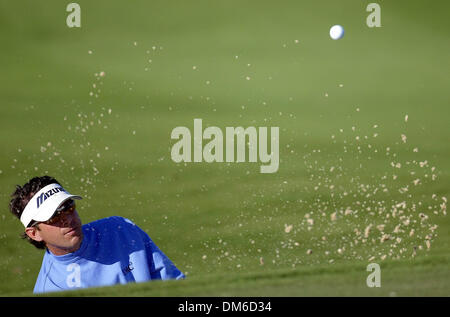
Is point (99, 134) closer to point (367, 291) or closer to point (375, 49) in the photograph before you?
point (375, 49)

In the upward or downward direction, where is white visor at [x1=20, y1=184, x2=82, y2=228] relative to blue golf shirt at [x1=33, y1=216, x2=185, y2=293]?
upward

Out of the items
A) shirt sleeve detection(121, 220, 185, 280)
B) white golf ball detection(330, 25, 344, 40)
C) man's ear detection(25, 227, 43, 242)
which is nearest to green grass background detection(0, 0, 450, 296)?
white golf ball detection(330, 25, 344, 40)

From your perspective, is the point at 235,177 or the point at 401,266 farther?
the point at 235,177

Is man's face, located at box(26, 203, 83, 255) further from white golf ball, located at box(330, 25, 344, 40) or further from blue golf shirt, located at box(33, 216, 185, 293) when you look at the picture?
white golf ball, located at box(330, 25, 344, 40)

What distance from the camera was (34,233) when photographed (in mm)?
2834

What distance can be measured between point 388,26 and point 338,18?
0.43 meters

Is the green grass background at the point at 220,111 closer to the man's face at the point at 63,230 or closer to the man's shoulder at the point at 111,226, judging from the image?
the man's shoulder at the point at 111,226

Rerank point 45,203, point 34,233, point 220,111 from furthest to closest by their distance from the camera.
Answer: point 220,111 < point 34,233 < point 45,203

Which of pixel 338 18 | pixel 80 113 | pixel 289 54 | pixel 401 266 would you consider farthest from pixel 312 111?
pixel 401 266

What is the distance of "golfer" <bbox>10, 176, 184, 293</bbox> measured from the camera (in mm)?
2754

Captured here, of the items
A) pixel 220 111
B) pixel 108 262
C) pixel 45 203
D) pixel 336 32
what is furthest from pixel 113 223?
pixel 336 32

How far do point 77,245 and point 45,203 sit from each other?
0.62 feet

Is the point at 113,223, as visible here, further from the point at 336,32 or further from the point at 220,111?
the point at 336,32

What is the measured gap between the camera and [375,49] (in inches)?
262
